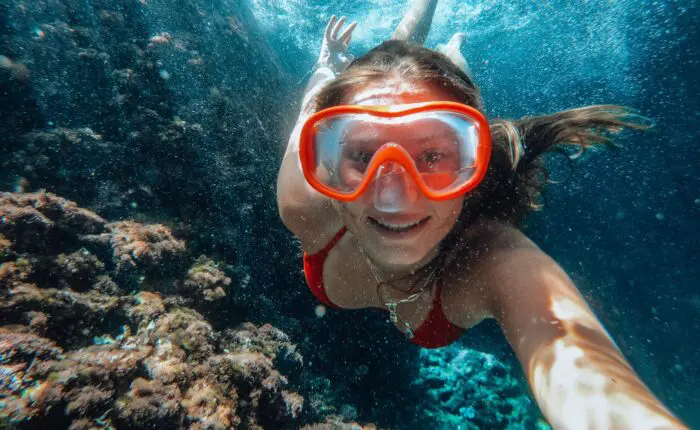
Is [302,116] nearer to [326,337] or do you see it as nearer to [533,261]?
[533,261]

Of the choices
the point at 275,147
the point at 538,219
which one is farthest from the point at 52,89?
the point at 538,219

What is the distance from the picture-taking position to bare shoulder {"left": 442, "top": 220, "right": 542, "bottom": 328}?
6.12ft

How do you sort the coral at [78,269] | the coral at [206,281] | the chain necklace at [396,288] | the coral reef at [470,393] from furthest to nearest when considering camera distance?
the coral reef at [470,393] → the coral at [206,281] → the coral at [78,269] → the chain necklace at [396,288]

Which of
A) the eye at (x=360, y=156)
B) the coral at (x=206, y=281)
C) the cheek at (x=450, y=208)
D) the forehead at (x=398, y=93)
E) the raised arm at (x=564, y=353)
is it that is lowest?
the coral at (x=206, y=281)

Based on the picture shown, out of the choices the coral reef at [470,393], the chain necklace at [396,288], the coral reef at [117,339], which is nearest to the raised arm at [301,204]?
the chain necklace at [396,288]

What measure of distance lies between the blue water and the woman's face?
9.62 m

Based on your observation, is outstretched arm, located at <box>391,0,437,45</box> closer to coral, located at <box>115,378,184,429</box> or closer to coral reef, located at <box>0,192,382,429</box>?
coral reef, located at <box>0,192,382,429</box>

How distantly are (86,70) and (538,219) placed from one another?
13013mm

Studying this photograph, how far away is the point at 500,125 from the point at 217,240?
479 centimetres

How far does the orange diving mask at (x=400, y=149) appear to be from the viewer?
171 cm

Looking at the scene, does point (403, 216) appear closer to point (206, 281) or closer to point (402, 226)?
point (402, 226)

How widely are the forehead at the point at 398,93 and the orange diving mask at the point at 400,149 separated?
19 centimetres

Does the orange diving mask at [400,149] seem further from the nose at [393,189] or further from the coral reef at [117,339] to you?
the coral reef at [117,339]

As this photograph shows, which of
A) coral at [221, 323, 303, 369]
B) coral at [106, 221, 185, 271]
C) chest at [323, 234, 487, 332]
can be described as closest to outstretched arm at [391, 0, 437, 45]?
chest at [323, 234, 487, 332]
